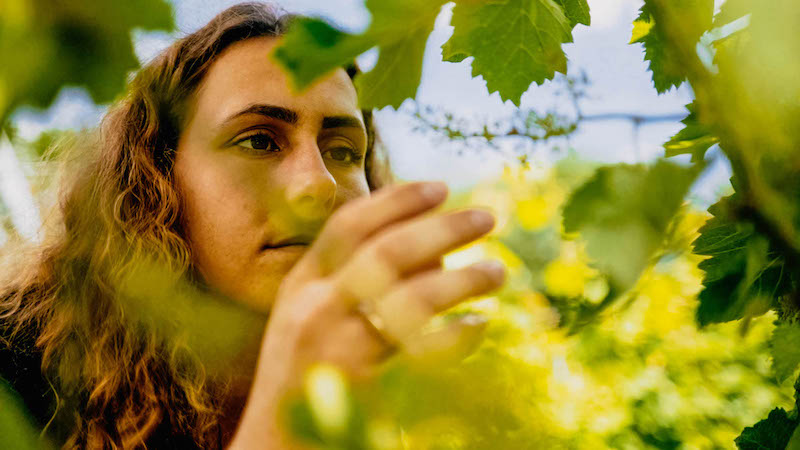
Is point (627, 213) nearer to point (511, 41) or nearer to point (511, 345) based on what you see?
point (511, 345)

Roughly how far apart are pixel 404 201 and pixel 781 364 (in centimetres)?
38

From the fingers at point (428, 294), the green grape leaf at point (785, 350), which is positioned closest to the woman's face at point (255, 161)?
the fingers at point (428, 294)

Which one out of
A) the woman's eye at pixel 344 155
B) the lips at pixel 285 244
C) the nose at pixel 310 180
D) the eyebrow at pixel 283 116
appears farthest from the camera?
the woman's eye at pixel 344 155

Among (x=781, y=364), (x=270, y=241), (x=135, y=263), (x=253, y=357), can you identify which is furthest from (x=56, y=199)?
(x=781, y=364)

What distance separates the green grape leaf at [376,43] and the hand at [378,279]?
0.31 ft

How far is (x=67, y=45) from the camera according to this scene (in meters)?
0.26

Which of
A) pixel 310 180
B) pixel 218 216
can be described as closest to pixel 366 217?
pixel 310 180

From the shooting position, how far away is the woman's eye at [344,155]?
143 centimetres

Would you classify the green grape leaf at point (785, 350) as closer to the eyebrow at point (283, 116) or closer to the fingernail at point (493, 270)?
the fingernail at point (493, 270)

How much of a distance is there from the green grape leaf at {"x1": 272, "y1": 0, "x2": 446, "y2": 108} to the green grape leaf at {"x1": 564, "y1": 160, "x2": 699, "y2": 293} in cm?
15

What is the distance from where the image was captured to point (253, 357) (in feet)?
4.51

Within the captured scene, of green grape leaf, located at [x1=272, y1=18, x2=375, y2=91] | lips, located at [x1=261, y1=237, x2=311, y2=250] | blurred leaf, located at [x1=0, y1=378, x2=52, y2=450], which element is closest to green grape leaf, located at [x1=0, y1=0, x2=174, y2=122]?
green grape leaf, located at [x1=272, y1=18, x2=375, y2=91]

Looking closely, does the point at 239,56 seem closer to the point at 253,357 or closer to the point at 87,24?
the point at 253,357

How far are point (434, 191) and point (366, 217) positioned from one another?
0.06 m
